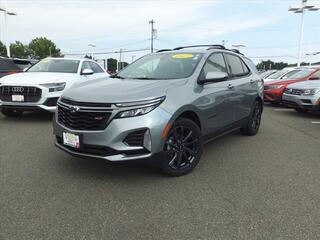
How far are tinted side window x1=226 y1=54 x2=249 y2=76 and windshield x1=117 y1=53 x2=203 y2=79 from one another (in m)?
0.93

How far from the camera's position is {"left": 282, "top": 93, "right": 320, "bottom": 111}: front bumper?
8.28 metres

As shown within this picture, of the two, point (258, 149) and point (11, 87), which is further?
point (11, 87)

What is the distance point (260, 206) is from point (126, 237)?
4.70 feet

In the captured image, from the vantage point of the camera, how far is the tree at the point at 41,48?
77938 mm

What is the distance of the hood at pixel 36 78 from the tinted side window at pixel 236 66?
394 centimetres

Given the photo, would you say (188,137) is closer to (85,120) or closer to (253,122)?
(85,120)

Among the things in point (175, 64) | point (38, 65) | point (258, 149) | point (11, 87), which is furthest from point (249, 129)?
point (38, 65)

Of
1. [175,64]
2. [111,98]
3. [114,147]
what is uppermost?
[175,64]

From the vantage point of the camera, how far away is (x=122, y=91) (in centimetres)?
356

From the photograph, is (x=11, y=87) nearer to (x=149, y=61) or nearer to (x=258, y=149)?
(x=149, y=61)

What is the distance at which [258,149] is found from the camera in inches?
202

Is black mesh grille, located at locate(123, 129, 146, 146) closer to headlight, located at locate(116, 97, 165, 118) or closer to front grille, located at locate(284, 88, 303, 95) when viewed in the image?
headlight, located at locate(116, 97, 165, 118)

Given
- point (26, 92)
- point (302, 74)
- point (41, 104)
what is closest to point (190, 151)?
point (41, 104)

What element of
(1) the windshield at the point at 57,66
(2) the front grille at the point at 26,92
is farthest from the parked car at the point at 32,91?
(1) the windshield at the point at 57,66
